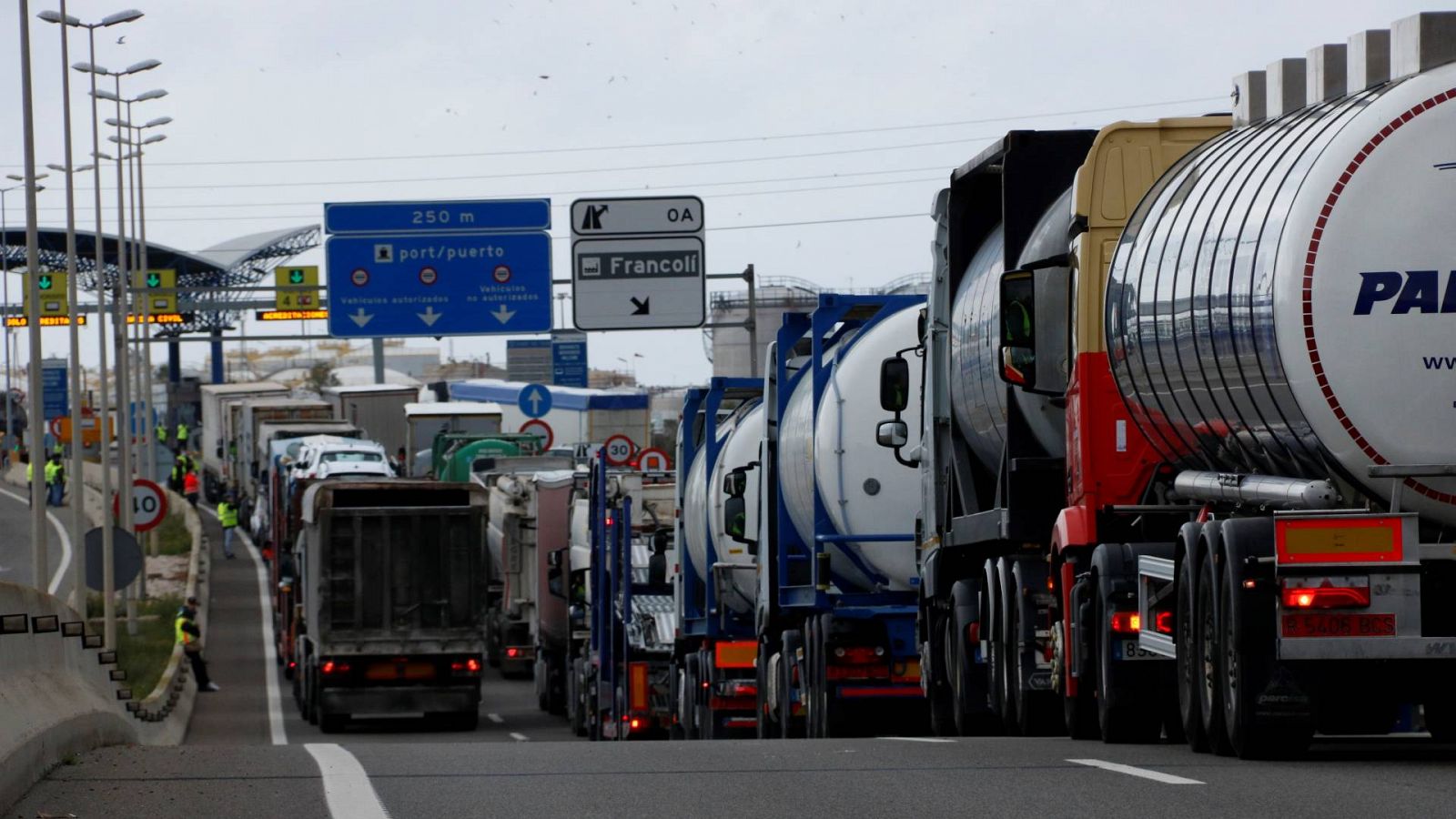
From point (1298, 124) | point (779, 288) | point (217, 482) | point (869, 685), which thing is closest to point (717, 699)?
point (869, 685)

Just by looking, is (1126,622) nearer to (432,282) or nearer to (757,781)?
(757,781)

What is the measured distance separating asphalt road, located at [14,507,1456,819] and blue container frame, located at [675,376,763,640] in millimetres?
9723

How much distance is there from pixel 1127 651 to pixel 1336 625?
263 cm

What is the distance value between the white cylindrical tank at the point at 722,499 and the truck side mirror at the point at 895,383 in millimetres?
5610

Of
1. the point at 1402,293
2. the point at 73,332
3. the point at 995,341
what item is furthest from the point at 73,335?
the point at 1402,293

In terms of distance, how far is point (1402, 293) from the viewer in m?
10.1

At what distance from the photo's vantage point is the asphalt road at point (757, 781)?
8.86m

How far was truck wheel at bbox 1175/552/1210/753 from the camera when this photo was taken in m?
11.5

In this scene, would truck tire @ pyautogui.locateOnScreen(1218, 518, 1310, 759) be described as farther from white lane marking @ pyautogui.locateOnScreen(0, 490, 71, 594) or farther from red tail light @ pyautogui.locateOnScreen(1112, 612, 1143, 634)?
white lane marking @ pyautogui.locateOnScreen(0, 490, 71, 594)

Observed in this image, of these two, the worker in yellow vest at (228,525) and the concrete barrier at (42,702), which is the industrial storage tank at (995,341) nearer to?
the concrete barrier at (42,702)

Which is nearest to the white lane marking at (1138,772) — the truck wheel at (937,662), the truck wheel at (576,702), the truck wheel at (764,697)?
the truck wheel at (937,662)

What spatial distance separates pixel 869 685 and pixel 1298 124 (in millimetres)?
8590

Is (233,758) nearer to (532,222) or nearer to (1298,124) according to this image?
(1298,124)

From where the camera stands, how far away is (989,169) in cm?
1567
